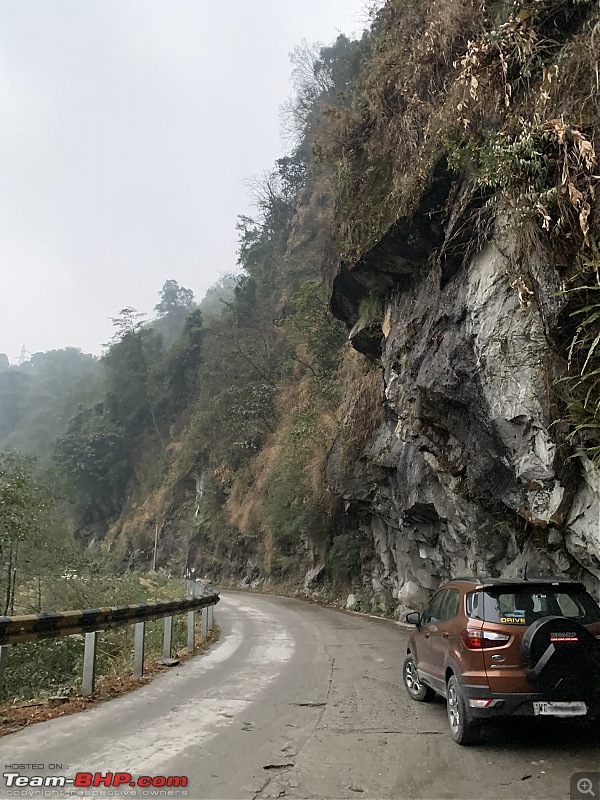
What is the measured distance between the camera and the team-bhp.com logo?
3943 millimetres

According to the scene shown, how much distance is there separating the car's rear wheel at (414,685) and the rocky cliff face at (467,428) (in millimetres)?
2752

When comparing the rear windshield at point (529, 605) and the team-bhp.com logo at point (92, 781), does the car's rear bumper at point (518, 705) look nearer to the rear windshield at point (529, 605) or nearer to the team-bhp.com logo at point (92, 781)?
the rear windshield at point (529, 605)

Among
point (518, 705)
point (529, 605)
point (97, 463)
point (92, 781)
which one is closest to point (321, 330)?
point (529, 605)

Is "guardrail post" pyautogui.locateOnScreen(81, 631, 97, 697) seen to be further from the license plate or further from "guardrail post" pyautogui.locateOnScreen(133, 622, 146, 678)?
the license plate

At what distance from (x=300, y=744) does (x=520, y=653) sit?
2118 millimetres

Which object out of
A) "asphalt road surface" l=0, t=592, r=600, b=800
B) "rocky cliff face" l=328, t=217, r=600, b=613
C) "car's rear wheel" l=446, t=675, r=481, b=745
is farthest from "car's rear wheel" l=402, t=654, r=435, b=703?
"rocky cliff face" l=328, t=217, r=600, b=613

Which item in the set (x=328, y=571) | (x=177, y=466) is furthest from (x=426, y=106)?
(x=177, y=466)

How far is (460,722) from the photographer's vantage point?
4.96m

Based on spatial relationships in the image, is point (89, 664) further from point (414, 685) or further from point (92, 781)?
point (414, 685)

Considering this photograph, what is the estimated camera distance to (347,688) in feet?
24.2

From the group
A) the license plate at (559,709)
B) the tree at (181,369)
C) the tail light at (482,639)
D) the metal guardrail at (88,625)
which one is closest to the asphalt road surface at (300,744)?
the license plate at (559,709)

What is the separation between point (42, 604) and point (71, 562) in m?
1.73

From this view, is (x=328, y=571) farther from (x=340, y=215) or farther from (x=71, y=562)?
(x=340, y=215)

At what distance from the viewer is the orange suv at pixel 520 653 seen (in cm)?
472
